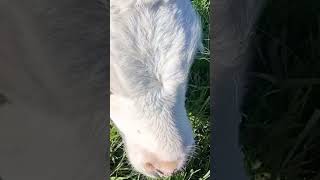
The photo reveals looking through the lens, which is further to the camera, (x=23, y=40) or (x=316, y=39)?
(x=316, y=39)

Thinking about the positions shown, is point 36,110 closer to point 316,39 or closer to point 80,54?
point 80,54

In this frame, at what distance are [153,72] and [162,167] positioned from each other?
160 mm

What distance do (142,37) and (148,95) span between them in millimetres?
93

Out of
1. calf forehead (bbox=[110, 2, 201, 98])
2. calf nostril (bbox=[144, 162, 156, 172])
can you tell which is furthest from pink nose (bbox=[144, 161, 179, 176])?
calf forehead (bbox=[110, 2, 201, 98])

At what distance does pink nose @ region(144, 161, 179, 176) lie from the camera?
931mm

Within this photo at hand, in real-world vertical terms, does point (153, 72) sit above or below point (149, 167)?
above

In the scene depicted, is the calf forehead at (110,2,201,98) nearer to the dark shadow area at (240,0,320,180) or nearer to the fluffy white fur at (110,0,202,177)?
the fluffy white fur at (110,0,202,177)

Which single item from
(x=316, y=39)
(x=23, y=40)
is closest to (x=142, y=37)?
(x=23, y=40)

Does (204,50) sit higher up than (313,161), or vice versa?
(204,50)

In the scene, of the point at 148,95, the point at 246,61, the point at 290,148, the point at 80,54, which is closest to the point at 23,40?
the point at 80,54

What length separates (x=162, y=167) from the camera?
935 mm

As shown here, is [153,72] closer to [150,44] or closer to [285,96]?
[150,44]

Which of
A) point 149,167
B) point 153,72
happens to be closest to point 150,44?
point 153,72

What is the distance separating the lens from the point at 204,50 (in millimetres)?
929
